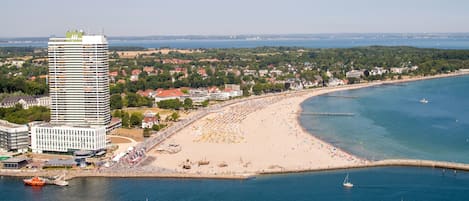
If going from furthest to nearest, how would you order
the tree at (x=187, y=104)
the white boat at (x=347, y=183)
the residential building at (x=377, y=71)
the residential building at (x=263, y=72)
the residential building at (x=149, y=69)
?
the residential building at (x=377, y=71) < the residential building at (x=263, y=72) < the residential building at (x=149, y=69) < the tree at (x=187, y=104) < the white boat at (x=347, y=183)

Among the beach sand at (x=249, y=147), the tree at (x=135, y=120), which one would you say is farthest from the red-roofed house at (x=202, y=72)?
the tree at (x=135, y=120)

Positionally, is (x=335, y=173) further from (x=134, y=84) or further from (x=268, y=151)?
(x=134, y=84)

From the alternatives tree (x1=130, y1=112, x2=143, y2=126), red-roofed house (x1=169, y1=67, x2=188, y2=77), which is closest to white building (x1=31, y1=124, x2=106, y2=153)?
tree (x1=130, y1=112, x2=143, y2=126)

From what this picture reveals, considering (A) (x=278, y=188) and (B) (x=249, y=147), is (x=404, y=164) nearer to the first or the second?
(A) (x=278, y=188)

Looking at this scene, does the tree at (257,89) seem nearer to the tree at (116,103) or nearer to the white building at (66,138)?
the tree at (116,103)

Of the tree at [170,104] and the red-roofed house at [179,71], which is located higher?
the red-roofed house at [179,71]

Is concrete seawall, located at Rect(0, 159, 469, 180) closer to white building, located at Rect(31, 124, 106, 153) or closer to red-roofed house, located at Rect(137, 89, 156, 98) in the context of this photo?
white building, located at Rect(31, 124, 106, 153)

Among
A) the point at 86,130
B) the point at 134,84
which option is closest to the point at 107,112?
the point at 86,130
